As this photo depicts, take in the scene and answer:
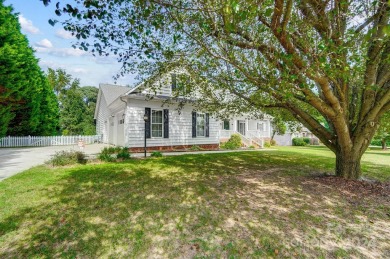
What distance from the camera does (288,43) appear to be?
449cm

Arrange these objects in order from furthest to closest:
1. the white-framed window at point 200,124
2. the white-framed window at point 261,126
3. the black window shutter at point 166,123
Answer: the white-framed window at point 261,126 < the white-framed window at point 200,124 < the black window shutter at point 166,123

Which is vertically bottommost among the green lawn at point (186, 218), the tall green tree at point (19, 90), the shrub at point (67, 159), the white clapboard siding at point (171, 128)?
the green lawn at point (186, 218)

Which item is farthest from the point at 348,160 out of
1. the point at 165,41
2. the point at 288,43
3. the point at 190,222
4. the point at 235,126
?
the point at 235,126

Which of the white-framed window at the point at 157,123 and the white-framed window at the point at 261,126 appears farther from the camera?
the white-framed window at the point at 261,126

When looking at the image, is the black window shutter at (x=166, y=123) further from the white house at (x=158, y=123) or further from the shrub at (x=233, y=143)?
the shrub at (x=233, y=143)

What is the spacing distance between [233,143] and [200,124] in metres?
4.05

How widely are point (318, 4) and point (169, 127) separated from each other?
436 inches

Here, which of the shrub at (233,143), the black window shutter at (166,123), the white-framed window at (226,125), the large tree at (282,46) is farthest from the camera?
the white-framed window at (226,125)

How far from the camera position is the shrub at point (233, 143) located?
18.1 m

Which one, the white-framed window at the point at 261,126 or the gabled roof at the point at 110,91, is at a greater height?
the gabled roof at the point at 110,91

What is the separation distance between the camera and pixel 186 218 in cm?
405

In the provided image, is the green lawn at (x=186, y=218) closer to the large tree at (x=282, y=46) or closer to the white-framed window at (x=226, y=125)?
the large tree at (x=282, y=46)

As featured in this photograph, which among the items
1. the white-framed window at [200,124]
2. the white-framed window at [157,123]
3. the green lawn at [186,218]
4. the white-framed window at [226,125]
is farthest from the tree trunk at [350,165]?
the white-framed window at [226,125]

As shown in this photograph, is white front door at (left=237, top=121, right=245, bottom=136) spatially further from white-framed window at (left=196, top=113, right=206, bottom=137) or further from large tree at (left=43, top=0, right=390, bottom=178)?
large tree at (left=43, top=0, right=390, bottom=178)
